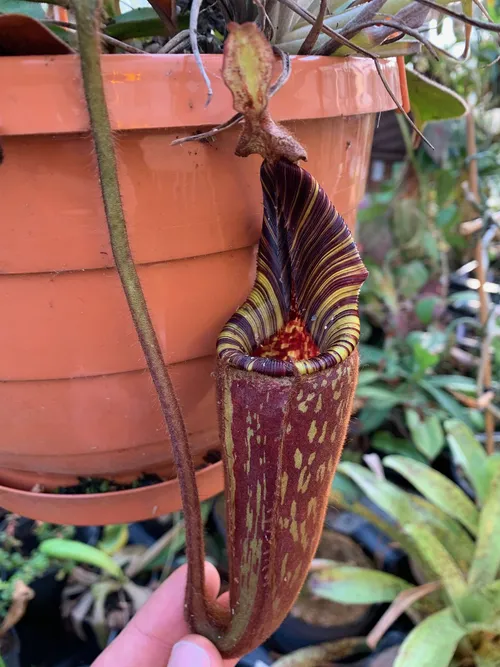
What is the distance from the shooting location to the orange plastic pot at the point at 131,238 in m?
0.27

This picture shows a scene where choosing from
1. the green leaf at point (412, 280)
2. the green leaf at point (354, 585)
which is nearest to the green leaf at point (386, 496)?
the green leaf at point (354, 585)

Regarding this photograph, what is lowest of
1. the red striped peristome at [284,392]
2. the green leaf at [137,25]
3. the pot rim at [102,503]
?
the pot rim at [102,503]

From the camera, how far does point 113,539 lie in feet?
3.34

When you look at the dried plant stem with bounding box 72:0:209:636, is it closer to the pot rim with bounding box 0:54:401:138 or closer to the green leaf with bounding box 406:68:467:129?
the pot rim with bounding box 0:54:401:138

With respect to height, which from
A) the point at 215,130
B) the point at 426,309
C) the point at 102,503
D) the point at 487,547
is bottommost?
the point at 487,547

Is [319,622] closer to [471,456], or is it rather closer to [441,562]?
[441,562]

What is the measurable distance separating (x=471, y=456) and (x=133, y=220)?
848 millimetres

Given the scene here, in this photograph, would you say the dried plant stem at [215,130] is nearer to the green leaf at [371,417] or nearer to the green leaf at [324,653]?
the green leaf at [324,653]

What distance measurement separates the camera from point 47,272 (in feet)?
1.03

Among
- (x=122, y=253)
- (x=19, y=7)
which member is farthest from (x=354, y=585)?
(x=19, y=7)

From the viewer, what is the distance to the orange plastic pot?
0.27 metres

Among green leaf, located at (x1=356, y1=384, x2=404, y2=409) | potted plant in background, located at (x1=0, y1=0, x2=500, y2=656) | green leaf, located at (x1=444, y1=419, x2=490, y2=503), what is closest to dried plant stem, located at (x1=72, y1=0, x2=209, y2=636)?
potted plant in background, located at (x1=0, y1=0, x2=500, y2=656)

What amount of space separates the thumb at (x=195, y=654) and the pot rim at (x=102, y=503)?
10cm

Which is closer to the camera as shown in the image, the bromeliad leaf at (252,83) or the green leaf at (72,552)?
the bromeliad leaf at (252,83)
